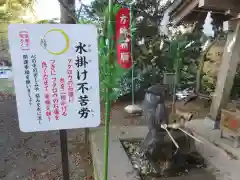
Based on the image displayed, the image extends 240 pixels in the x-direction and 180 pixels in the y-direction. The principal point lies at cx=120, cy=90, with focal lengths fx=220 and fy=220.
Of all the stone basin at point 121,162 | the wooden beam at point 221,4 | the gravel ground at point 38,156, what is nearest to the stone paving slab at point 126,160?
the stone basin at point 121,162

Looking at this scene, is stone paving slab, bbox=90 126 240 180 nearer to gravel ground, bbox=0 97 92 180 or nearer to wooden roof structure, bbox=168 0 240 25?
gravel ground, bbox=0 97 92 180

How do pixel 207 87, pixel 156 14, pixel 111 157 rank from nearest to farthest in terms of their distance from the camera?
pixel 111 157 < pixel 207 87 < pixel 156 14

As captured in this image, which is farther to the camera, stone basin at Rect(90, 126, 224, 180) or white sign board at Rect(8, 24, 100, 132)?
stone basin at Rect(90, 126, 224, 180)

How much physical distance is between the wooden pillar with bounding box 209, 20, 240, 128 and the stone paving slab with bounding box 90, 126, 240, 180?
3.51ft

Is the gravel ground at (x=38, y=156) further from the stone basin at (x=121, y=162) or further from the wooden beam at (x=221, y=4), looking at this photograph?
the wooden beam at (x=221, y=4)

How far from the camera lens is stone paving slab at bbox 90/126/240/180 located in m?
2.68

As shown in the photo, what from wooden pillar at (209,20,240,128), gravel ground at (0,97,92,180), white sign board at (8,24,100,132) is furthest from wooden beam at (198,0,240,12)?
gravel ground at (0,97,92,180)

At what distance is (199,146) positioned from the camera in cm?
352

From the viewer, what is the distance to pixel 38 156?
380cm

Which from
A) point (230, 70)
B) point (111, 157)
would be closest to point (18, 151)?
point (111, 157)

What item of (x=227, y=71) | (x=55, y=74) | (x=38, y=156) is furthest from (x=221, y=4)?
(x=38, y=156)

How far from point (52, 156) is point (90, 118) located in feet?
7.91

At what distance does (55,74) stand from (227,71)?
3.58 meters

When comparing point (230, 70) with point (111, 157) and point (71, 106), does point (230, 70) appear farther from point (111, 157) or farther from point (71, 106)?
point (71, 106)
